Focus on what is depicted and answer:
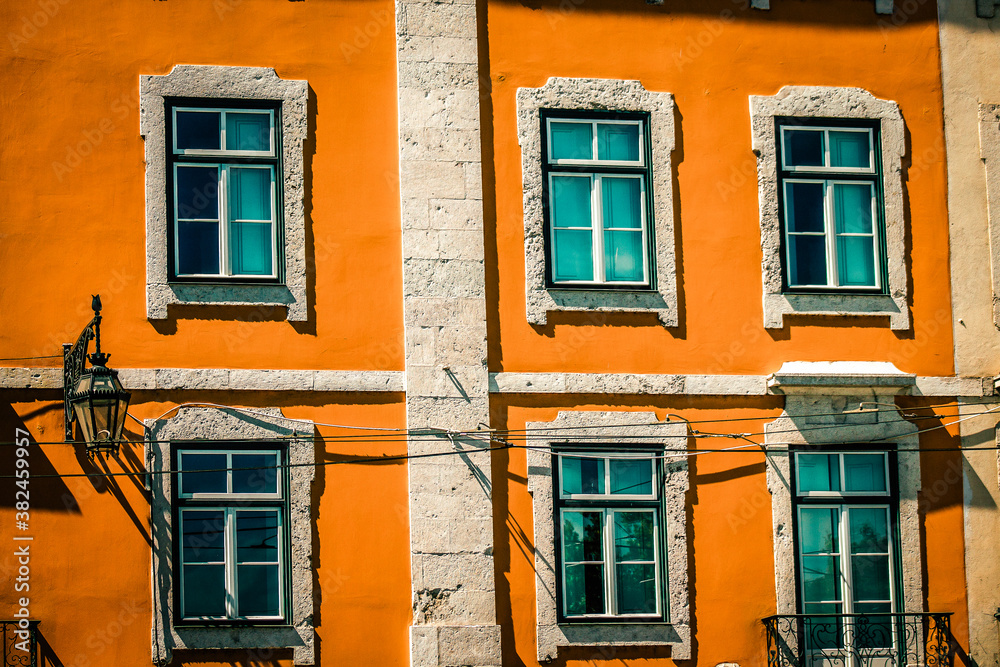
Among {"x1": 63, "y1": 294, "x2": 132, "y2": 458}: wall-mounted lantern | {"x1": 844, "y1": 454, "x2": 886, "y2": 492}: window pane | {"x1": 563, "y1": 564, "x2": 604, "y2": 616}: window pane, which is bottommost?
{"x1": 563, "y1": 564, "x2": 604, "y2": 616}: window pane

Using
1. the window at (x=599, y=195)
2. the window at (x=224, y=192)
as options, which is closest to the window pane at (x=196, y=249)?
the window at (x=224, y=192)

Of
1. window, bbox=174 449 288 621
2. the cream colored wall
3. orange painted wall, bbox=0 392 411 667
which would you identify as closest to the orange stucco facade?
orange painted wall, bbox=0 392 411 667

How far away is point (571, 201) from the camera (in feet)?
37.5

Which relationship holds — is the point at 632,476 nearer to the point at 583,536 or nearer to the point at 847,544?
the point at 583,536

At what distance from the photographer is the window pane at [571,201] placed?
11.4 m

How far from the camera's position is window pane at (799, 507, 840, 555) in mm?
11148

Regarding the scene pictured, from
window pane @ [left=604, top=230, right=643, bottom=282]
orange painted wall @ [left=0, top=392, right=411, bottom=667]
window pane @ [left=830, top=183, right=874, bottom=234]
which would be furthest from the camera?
window pane @ [left=830, top=183, right=874, bottom=234]

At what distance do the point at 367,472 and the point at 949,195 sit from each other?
5.38 metres

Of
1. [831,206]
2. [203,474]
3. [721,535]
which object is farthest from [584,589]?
[831,206]

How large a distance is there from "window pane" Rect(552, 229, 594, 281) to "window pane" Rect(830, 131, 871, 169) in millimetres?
2222

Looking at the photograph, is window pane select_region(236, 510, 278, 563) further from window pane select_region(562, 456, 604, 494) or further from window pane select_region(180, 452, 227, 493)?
window pane select_region(562, 456, 604, 494)

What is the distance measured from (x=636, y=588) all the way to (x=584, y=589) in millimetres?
409

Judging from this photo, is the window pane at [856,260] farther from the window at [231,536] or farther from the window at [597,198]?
the window at [231,536]

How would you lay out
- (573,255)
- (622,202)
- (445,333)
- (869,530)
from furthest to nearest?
(622,202) → (573,255) → (869,530) → (445,333)
